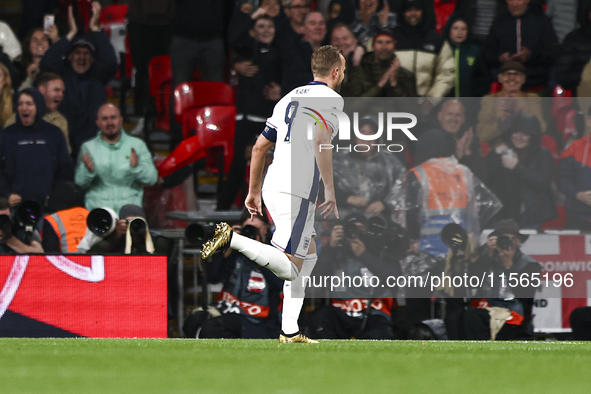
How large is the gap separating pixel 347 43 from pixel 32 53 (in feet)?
10.8

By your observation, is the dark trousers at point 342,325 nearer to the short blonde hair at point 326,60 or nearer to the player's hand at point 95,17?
the short blonde hair at point 326,60

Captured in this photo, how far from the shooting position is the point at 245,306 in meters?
6.66

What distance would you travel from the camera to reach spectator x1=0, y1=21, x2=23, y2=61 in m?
8.96

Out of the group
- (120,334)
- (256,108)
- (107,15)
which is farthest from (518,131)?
(107,15)

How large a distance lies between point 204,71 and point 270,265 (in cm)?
398

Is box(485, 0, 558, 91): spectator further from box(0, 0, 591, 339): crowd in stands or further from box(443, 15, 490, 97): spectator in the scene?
box(443, 15, 490, 97): spectator

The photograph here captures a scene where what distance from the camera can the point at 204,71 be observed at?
8.66 metres

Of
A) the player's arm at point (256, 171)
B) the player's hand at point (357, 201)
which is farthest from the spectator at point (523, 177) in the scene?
the player's arm at point (256, 171)

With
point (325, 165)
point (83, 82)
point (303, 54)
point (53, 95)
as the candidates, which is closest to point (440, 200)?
point (325, 165)

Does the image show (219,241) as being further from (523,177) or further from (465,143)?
(523,177)

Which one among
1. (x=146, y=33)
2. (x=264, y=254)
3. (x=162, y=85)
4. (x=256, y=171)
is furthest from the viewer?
(x=162, y=85)

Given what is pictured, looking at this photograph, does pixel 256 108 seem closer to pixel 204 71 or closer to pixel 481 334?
pixel 204 71

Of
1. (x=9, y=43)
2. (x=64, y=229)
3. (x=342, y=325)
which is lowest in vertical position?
(x=342, y=325)

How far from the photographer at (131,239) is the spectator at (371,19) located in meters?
2.91
